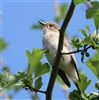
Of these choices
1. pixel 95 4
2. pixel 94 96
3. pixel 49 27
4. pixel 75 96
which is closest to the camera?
pixel 95 4

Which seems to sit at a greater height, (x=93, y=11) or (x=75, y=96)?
(x=93, y=11)

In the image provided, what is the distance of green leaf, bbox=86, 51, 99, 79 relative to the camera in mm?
2345

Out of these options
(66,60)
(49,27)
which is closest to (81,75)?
Answer: (66,60)

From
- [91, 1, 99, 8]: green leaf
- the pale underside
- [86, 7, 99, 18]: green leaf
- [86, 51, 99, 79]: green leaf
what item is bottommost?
the pale underside

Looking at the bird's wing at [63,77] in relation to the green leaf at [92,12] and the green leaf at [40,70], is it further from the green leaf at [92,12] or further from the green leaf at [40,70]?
the green leaf at [92,12]

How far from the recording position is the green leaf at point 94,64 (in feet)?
7.69

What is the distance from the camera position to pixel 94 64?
2.41m

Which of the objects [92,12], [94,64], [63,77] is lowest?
[63,77]

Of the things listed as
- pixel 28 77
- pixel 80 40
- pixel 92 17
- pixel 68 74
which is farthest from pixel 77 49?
pixel 68 74

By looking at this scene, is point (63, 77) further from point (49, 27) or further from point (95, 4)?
point (95, 4)

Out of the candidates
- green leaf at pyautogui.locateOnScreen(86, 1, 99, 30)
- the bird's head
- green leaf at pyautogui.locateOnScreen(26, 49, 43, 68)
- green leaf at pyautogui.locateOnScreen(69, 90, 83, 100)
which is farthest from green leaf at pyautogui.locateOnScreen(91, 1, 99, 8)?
the bird's head

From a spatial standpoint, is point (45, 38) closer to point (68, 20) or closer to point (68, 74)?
point (68, 74)

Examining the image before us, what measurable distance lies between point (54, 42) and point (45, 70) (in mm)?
1548

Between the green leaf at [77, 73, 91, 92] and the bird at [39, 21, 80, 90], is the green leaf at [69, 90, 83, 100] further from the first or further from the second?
the bird at [39, 21, 80, 90]
